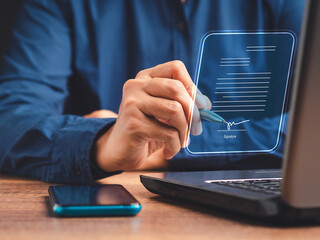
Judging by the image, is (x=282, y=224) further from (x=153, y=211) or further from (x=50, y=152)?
(x=50, y=152)

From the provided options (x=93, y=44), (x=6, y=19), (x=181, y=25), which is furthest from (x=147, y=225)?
(x=6, y=19)

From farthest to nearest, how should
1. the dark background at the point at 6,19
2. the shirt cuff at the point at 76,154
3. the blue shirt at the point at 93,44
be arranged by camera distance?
1. the dark background at the point at 6,19
2. the blue shirt at the point at 93,44
3. the shirt cuff at the point at 76,154

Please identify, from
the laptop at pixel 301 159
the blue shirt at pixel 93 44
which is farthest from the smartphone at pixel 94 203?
the blue shirt at pixel 93 44

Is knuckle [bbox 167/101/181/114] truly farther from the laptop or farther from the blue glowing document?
the laptop

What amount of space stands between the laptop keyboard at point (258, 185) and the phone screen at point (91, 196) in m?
0.11

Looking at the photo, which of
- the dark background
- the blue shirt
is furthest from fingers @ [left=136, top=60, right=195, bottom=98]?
the dark background

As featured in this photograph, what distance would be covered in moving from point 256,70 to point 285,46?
54mm

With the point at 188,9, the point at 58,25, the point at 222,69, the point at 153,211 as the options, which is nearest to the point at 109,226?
the point at 153,211

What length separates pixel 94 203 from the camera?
41 cm

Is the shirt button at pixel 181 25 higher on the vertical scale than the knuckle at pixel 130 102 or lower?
higher

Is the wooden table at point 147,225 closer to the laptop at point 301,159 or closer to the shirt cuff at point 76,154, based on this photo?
the laptop at point 301,159

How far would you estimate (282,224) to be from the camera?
14.3 inches

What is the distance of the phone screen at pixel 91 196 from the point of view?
0.42m

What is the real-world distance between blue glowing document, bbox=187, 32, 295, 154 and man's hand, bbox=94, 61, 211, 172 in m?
0.02
